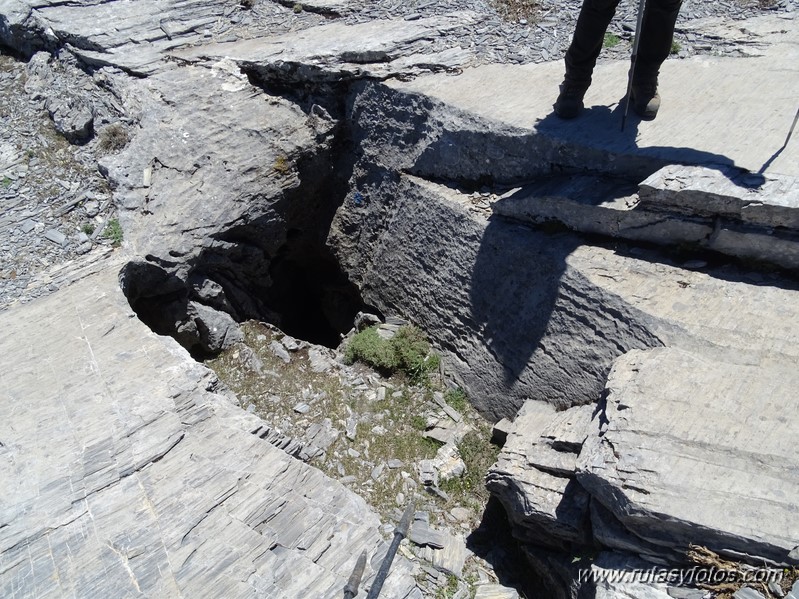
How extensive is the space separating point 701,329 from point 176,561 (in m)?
4.36

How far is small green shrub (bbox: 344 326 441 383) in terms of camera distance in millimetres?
7574

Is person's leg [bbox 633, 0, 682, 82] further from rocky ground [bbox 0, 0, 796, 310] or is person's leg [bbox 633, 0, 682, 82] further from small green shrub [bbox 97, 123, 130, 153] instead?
small green shrub [bbox 97, 123, 130, 153]

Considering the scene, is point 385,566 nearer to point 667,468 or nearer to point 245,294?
point 667,468

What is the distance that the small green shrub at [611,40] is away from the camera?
8.30 metres

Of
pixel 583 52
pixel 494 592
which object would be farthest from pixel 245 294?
pixel 583 52

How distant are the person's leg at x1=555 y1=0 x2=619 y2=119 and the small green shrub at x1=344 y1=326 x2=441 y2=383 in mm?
2946

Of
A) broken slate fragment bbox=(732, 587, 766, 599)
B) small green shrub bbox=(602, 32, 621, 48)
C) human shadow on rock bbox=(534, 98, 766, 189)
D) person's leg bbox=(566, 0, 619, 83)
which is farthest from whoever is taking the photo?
small green shrub bbox=(602, 32, 621, 48)

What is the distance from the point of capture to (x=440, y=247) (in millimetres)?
7742

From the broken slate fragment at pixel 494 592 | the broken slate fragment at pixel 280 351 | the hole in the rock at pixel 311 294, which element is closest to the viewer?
the broken slate fragment at pixel 494 592

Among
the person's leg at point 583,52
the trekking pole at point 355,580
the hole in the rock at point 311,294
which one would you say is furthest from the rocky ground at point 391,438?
the person's leg at point 583,52

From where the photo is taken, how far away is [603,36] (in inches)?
246

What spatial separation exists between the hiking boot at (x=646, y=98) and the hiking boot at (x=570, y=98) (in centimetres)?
49

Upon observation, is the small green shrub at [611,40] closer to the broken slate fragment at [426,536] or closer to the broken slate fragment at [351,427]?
the broken slate fragment at [351,427]

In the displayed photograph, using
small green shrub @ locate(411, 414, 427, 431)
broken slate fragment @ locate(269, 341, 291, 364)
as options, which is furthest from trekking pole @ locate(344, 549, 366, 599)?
broken slate fragment @ locate(269, 341, 291, 364)
